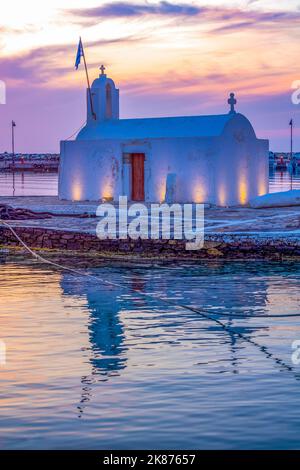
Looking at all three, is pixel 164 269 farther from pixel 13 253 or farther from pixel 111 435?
pixel 111 435

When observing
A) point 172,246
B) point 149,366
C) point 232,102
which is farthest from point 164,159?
point 149,366

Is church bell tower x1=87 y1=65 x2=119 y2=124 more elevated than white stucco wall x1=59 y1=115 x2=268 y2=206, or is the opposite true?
church bell tower x1=87 y1=65 x2=119 y2=124

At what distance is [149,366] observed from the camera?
14.3 meters

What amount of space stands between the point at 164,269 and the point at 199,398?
539 inches

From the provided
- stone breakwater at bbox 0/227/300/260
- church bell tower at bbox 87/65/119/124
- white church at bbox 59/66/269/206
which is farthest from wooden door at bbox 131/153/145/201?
stone breakwater at bbox 0/227/300/260

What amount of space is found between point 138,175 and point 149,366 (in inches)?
1010

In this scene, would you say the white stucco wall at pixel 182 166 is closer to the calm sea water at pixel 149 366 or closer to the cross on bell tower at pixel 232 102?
the cross on bell tower at pixel 232 102

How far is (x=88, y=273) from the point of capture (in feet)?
83.7

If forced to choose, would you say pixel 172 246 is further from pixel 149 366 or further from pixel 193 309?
pixel 149 366

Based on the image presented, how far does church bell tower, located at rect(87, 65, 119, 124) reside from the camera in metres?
42.1

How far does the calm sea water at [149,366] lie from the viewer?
11.2 meters

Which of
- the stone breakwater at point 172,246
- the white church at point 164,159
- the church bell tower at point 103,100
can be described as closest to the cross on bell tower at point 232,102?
the white church at point 164,159

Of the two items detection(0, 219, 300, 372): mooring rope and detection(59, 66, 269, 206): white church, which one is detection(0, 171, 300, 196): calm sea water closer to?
detection(59, 66, 269, 206): white church

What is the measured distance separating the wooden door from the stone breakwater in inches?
365
